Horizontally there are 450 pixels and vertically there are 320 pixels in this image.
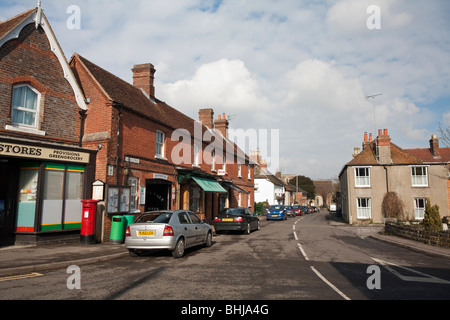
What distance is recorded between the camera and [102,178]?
13.4 metres

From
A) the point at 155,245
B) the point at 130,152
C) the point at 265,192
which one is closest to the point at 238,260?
the point at 155,245

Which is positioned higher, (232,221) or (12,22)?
(12,22)

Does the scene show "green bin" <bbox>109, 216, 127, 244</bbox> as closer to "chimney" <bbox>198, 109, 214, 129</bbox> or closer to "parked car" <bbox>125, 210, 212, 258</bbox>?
"parked car" <bbox>125, 210, 212, 258</bbox>

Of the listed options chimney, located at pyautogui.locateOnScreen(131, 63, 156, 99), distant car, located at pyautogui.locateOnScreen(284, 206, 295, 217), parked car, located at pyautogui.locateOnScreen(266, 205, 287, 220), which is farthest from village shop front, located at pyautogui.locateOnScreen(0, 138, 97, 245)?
distant car, located at pyautogui.locateOnScreen(284, 206, 295, 217)

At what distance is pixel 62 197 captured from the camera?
41.1 ft

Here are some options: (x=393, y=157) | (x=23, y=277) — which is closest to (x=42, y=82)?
(x=23, y=277)

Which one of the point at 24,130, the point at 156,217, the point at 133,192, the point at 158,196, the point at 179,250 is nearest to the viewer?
the point at 179,250

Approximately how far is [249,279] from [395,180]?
27962mm

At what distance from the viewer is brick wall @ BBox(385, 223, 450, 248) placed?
42.9 feet

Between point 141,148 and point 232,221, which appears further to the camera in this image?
point 232,221

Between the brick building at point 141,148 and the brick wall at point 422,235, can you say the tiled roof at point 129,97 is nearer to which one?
the brick building at point 141,148

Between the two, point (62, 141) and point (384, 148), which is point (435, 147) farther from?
point (62, 141)

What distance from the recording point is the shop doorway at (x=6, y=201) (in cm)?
1147
